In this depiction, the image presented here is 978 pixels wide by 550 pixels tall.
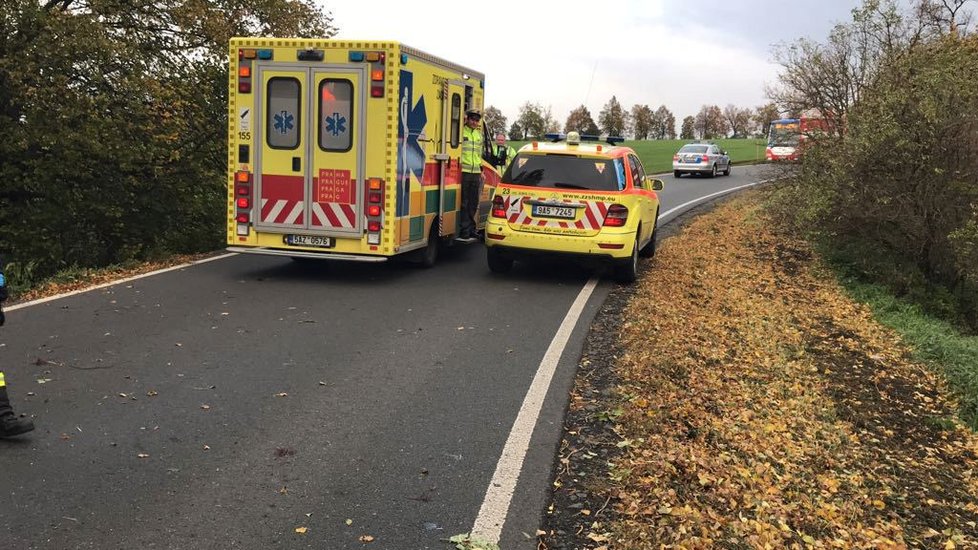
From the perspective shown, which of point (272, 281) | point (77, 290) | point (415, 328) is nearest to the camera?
point (415, 328)

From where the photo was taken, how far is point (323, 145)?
391 inches

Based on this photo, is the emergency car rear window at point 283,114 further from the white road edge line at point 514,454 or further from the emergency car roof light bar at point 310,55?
the white road edge line at point 514,454

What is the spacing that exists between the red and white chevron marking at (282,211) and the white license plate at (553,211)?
2907 millimetres

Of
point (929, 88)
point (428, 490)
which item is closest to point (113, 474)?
point (428, 490)

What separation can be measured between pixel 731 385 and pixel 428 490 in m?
2.85

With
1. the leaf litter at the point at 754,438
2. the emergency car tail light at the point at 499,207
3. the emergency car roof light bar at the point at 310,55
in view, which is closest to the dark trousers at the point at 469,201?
the emergency car tail light at the point at 499,207

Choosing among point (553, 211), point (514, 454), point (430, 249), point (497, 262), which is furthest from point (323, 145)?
point (514, 454)

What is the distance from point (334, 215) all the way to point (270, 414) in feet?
16.2

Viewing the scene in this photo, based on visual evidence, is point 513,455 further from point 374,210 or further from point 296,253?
point 296,253

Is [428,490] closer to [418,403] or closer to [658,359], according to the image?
[418,403]

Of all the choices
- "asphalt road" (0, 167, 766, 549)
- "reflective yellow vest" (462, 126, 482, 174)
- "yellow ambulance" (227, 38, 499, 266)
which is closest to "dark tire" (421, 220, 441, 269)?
"yellow ambulance" (227, 38, 499, 266)

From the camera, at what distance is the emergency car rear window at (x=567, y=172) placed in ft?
34.0

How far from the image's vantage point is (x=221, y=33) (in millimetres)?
18234

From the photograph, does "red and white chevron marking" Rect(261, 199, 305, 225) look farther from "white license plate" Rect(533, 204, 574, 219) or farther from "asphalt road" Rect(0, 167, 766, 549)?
"white license plate" Rect(533, 204, 574, 219)
